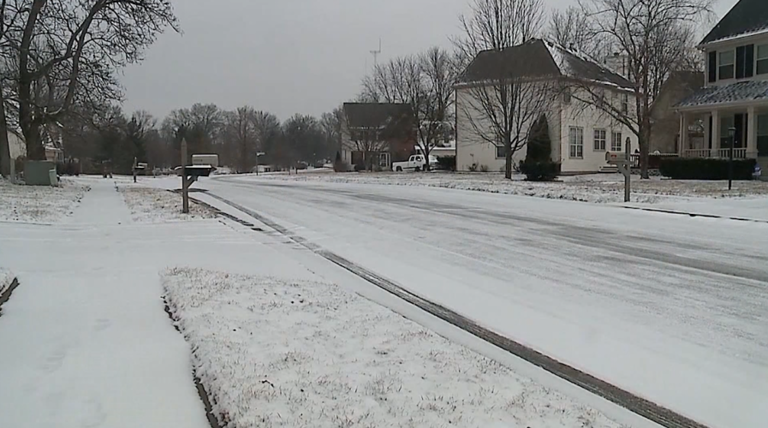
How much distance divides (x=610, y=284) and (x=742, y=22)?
104 feet

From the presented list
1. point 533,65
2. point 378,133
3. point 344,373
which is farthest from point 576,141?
point 344,373

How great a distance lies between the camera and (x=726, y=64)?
34.6 meters

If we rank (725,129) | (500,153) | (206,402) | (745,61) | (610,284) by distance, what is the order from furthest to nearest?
(500,153) < (725,129) < (745,61) < (610,284) < (206,402)

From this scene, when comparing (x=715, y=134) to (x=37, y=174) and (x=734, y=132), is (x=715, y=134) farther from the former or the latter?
(x=37, y=174)

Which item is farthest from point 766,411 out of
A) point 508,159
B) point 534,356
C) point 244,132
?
point 244,132

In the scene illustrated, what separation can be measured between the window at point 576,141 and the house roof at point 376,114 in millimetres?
19597

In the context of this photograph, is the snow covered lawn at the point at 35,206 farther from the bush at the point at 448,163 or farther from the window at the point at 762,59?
the bush at the point at 448,163

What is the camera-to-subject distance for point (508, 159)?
112ft

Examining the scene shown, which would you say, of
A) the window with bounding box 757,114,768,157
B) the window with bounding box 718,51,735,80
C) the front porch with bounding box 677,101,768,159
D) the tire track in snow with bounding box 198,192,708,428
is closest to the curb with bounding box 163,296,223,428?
the tire track in snow with bounding box 198,192,708,428

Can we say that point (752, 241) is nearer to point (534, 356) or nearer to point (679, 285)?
point (679, 285)

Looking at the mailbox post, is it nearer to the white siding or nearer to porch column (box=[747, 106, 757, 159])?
porch column (box=[747, 106, 757, 159])

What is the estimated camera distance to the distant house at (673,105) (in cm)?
4025

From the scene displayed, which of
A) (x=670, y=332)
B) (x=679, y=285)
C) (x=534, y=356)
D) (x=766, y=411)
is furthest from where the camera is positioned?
(x=679, y=285)

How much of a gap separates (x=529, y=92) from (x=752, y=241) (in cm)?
2436
